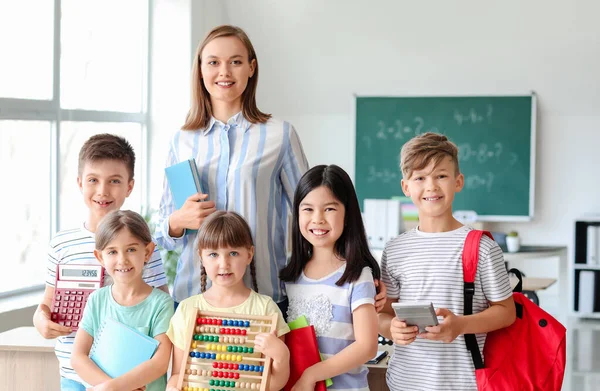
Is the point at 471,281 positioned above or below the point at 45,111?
below

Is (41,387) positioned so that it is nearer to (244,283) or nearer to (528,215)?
(244,283)

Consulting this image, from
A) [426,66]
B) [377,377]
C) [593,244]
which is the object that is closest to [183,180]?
[377,377]

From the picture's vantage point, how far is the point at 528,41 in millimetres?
6773

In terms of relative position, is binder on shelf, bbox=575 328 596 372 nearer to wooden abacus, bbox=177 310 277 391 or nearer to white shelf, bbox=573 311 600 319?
white shelf, bbox=573 311 600 319

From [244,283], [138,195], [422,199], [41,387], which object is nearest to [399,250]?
[422,199]

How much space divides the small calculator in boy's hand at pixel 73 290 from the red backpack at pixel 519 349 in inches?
41.6

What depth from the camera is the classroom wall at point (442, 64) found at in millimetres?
6680

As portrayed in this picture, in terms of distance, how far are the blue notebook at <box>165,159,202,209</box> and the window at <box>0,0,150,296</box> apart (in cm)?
267

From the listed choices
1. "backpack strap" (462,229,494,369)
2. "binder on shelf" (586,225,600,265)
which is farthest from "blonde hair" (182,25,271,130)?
"binder on shelf" (586,225,600,265)

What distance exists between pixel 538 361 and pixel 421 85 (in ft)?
17.8

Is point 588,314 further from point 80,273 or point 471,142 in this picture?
point 80,273

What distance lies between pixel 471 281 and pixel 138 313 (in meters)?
0.92

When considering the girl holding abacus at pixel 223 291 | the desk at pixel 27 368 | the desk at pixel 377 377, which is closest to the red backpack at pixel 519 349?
the desk at pixel 377 377

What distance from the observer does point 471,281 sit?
6.88 ft
